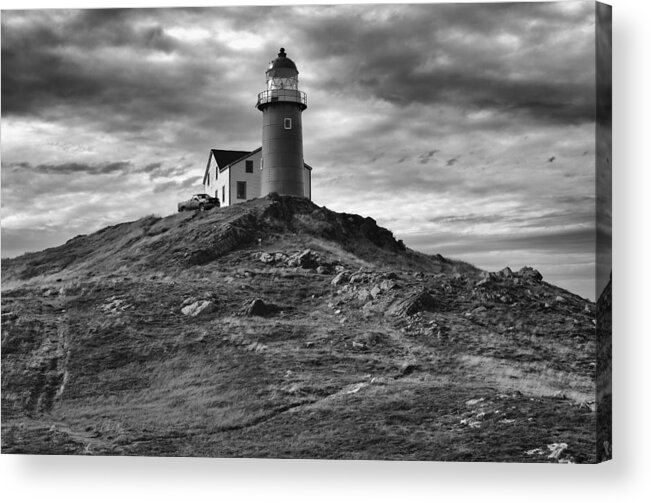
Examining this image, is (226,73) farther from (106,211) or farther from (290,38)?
(106,211)

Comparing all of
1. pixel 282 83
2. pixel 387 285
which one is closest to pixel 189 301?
pixel 387 285

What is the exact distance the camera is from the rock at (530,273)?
34312 millimetres

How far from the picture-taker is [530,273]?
34844 mm

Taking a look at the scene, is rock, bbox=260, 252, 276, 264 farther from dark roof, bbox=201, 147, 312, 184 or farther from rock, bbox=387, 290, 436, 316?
rock, bbox=387, 290, 436, 316

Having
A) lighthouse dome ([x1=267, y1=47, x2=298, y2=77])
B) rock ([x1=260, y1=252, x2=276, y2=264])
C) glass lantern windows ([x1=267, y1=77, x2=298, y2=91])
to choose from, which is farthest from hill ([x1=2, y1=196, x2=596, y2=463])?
lighthouse dome ([x1=267, y1=47, x2=298, y2=77])

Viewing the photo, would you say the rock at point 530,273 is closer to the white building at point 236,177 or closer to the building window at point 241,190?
the white building at point 236,177

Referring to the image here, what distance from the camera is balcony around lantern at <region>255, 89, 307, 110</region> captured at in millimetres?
41688

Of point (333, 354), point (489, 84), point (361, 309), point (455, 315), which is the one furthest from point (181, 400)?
point (489, 84)

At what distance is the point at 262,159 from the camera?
45312mm

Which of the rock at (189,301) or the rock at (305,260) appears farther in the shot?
the rock at (305,260)

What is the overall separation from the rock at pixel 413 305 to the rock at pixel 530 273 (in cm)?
344

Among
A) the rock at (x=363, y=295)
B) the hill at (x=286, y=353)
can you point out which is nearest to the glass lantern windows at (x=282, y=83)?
the hill at (x=286, y=353)

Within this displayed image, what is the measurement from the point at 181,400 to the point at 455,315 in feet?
34.5

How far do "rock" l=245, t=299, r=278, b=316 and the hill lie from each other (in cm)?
8
